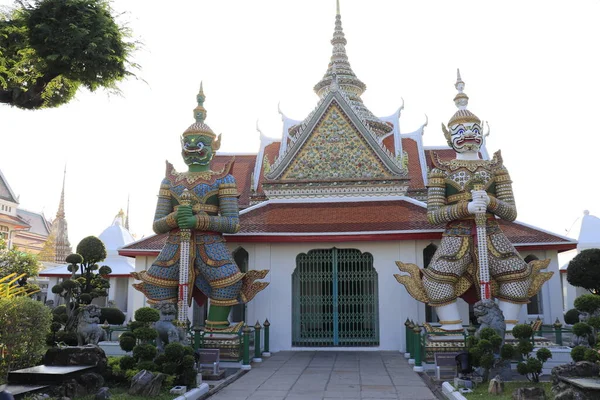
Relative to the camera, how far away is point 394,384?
7.65m

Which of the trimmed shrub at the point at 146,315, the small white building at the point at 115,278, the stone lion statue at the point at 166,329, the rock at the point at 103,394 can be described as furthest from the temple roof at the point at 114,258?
the rock at the point at 103,394

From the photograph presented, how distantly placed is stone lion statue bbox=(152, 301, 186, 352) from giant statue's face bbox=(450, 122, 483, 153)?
5.70 m

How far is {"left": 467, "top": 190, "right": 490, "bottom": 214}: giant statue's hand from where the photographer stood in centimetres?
837

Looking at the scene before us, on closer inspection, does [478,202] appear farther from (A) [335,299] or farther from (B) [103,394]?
(B) [103,394]

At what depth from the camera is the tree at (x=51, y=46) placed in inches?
293

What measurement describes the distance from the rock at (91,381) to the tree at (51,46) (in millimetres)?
4107

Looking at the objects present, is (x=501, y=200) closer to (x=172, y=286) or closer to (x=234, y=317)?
(x=172, y=286)

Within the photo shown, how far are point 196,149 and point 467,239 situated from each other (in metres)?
5.38

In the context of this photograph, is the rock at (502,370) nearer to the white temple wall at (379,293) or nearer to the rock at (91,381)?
the white temple wall at (379,293)

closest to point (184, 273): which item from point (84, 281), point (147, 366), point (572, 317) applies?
point (147, 366)

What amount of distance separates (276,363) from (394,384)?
2752 mm

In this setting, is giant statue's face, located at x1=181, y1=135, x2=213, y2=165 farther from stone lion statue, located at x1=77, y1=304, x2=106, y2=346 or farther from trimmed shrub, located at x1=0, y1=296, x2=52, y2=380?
trimmed shrub, located at x1=0, y1=296, x2=52, y2=380

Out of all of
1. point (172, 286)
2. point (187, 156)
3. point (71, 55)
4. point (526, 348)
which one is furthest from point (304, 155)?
point (526, 348)

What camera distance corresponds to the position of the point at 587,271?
9734 mm
